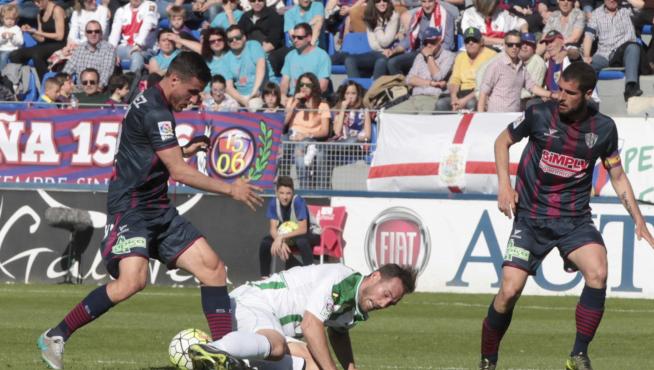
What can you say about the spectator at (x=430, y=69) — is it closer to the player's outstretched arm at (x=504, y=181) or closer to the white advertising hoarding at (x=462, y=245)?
the white advertising hoarding at (x=462, y=245)

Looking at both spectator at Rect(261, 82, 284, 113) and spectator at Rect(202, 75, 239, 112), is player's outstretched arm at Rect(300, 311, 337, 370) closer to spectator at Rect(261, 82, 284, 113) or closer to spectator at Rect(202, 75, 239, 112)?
spectator at Rect(261, 82, 284, 113)

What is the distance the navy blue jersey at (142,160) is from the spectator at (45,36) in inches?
592

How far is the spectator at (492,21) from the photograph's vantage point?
21125 mm

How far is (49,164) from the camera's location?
19.7 metres

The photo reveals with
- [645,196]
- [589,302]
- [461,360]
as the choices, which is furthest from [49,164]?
[589,302]

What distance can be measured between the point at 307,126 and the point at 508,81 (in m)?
2.97

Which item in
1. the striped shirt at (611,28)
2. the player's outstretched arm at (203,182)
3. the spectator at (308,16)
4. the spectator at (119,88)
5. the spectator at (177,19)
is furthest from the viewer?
the spectator at (177,19)

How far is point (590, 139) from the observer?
398 inches

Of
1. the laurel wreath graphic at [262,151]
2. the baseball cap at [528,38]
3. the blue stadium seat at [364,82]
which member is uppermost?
the baseball cap at [528,38]

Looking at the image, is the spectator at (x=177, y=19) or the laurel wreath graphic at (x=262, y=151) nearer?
the laurel wreath graphic at (x=262, y=151)

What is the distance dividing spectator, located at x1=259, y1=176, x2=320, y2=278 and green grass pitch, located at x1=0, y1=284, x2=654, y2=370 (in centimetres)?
132

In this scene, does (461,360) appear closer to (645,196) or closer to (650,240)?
(650,240)

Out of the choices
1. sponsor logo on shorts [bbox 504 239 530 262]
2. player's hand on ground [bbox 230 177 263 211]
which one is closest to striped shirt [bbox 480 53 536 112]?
sponsor logo on shorts [bbox 504 239 530 262]

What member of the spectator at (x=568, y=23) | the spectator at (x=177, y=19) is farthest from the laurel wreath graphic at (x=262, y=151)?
the spectator at (x=177, y=19)
